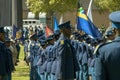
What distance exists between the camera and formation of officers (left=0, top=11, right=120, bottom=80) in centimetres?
481

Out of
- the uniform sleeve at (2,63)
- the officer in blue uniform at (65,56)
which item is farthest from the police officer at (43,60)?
the officer in blue uniform at (65,56)

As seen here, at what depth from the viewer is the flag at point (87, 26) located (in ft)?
38.5

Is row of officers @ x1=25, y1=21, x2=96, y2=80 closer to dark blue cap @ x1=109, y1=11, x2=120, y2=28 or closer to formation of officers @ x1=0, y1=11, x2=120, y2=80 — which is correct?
formation of officers @ x1=0, y1=11, x2=120, y2=80

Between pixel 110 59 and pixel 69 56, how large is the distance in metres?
5.13

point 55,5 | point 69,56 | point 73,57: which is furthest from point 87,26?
point 55,5

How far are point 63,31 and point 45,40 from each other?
3262mm

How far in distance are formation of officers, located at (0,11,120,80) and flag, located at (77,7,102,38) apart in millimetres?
289

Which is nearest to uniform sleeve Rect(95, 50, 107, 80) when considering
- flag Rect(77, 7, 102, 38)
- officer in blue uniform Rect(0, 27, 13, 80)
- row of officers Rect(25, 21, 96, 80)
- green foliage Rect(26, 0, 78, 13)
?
row of officers Rect(25, 21, 96, 80)

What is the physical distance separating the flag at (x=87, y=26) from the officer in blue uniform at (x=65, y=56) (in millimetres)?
1876

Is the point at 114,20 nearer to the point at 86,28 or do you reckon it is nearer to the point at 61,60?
the point at 61,60

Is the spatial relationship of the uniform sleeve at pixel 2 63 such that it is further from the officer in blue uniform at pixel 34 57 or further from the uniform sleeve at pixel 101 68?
the uniform sleeve at pixel 101 68

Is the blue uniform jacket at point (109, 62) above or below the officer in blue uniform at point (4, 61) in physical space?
above

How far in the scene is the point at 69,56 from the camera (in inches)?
390

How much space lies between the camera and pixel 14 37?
23.9 m
